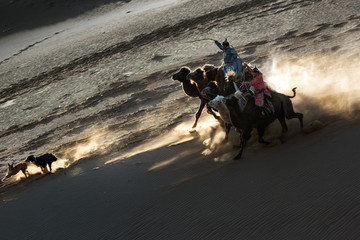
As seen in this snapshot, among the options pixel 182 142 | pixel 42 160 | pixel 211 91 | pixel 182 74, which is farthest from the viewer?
pixel 182 74

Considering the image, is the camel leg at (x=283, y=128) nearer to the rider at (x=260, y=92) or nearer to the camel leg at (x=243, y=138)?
the rider at (x=260, y=92)

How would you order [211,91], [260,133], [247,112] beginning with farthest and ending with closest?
[211,91] → [260,133] → [247,112]

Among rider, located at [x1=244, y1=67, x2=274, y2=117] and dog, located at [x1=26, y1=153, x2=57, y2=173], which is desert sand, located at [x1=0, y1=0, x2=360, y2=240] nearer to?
dog, located at [x1=26, y1=153, x2=57, y2=173]

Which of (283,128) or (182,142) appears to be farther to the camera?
(182,142)

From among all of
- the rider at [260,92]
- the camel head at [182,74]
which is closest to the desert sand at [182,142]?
the rider at [260,92]

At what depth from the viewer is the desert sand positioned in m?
7.54

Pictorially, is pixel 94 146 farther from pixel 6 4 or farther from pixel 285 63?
pixel 6 4

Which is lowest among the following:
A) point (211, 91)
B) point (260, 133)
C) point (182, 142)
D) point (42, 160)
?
point (182, 142)

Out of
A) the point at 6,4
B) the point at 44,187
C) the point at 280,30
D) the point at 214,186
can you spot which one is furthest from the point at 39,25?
the point at 214,186

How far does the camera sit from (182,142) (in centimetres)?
1100

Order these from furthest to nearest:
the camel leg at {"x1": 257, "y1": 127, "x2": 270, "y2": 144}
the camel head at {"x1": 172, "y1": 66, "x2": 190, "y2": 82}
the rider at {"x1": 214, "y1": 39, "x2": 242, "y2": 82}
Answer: the camel head at {"x1": 172, "y1": 66, "x2": 190, "y2": 82}, the rider at {"x1": 214, "y1": 39, "x2": 242, "y2": 82}, the camel leg at {"x1": 257, "y1": 127, "x2": 270, "y2": 144}

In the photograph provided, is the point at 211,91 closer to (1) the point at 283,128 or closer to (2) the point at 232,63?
(2) the point at 232,63

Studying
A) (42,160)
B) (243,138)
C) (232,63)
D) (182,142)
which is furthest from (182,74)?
(42,160)

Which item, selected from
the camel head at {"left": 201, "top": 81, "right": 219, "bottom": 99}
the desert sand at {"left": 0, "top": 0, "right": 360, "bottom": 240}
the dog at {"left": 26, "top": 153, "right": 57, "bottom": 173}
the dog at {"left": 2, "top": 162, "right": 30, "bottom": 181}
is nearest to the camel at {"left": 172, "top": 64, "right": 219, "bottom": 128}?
the desert sand at {"left": 0, "top": 0, "right": 360, "bottom": 240}
